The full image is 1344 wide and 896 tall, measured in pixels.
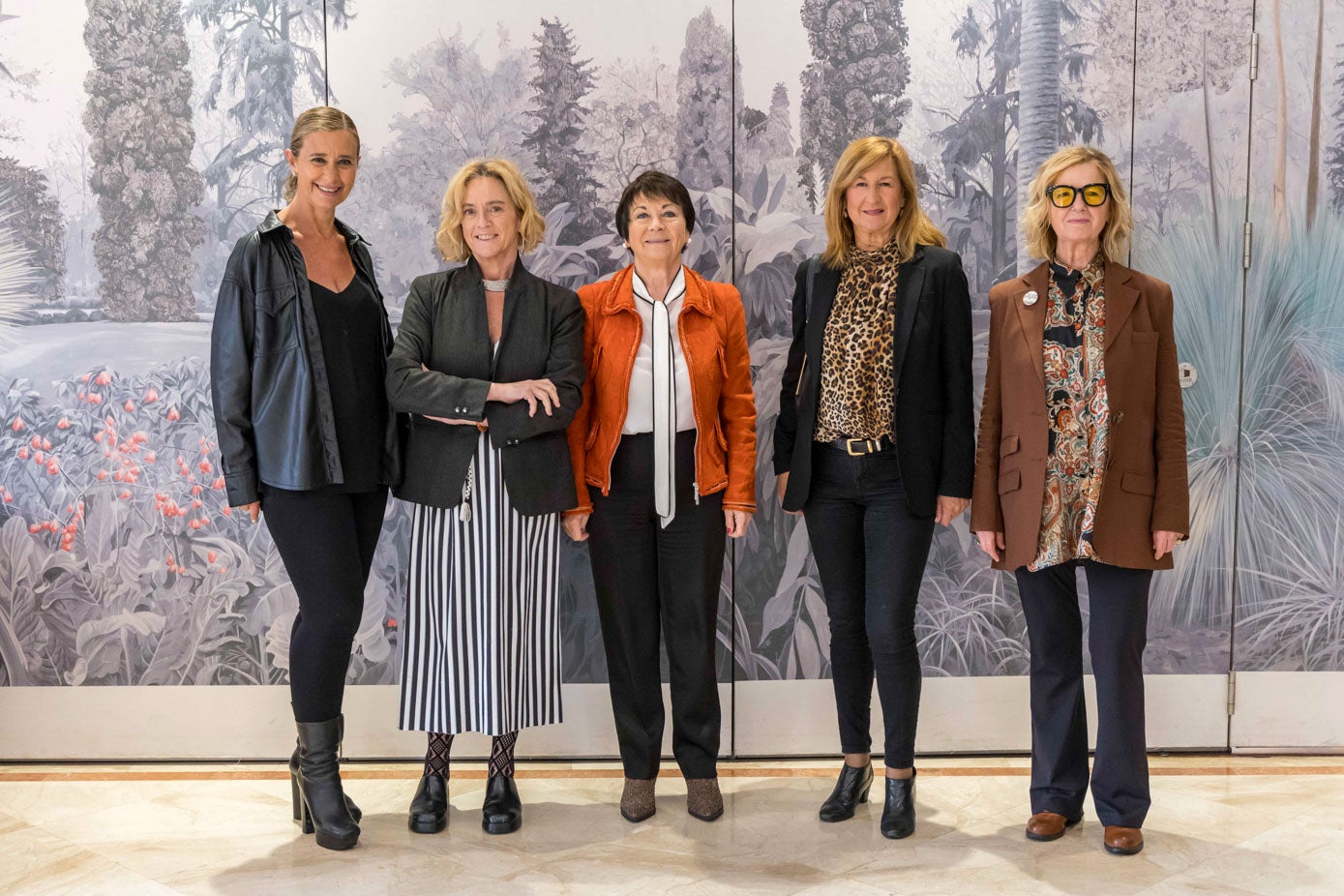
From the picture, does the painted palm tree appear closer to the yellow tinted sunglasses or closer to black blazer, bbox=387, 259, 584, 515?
the yellow tinted sunglasses

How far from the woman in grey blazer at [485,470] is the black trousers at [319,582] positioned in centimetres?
18

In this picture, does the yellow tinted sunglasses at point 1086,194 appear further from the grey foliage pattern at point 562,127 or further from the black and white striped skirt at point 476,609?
the black and white striped skirt at point 476,609

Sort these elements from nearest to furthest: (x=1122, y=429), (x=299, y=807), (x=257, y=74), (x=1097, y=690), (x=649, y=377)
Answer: (x=1122, y=429) → (x=1097, y=690) → (x=649, y=377) → (x=299, y=807) → (x=257, y=74)

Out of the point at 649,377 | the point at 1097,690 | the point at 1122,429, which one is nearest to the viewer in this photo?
the point at 1122,429

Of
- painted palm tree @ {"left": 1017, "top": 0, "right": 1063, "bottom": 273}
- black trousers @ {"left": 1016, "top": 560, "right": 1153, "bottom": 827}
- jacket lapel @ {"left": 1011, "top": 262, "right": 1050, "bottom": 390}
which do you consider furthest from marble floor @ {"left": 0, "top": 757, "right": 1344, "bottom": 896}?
painted palm tree @ {"left": 1017, "top": 0, "right": 1063, "bottom": 273}

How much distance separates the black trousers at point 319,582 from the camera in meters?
2.83

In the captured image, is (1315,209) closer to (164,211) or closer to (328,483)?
(328,483)

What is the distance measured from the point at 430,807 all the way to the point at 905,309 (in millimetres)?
1914

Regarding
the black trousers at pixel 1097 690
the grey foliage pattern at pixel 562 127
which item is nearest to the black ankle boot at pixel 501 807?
the black trousers at pixel 1097 690

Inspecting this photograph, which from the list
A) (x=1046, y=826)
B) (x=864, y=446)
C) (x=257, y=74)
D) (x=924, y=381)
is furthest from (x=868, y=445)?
(x=257, y=74)

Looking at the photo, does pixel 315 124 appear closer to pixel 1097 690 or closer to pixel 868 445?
pixel 868 445

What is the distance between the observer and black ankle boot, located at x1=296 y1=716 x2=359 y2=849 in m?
2.92

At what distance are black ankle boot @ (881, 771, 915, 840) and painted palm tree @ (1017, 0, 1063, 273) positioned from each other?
68.3 inches

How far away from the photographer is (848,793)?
3131 millimetres
